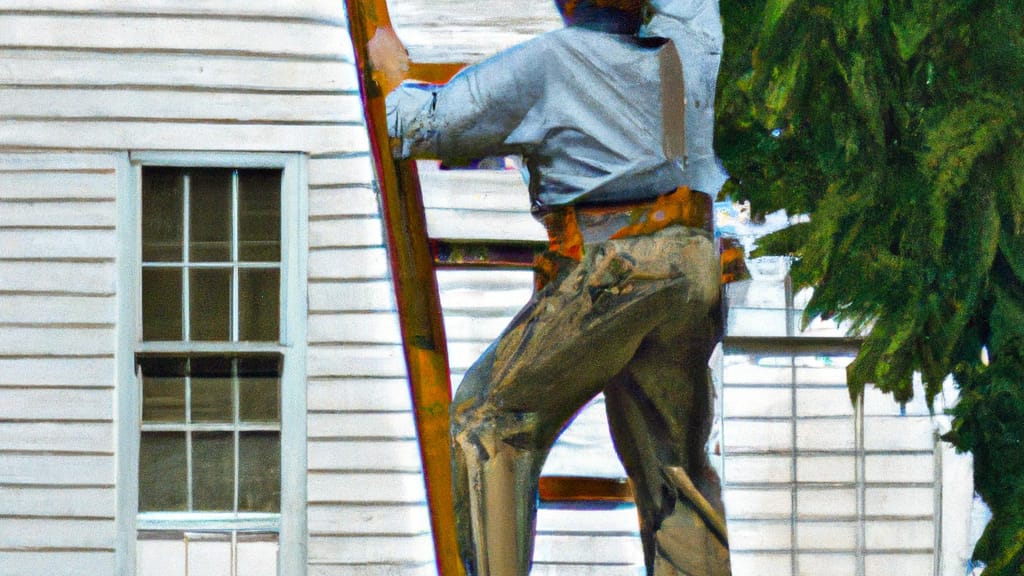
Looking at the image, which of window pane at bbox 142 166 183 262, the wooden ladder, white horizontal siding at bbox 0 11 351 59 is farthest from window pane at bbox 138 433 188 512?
the wooden ladder

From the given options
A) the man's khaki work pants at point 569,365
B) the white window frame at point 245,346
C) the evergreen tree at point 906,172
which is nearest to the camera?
the man's khaki work pants at point 569,365

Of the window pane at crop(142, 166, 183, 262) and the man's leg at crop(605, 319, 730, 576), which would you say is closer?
the man's leg at crop(605, 319, 730, 576)

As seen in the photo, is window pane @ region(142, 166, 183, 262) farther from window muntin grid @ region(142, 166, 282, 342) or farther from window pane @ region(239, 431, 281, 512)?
window pane @ region(239, 431, 281, 512)

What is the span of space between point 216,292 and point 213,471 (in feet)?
2.16

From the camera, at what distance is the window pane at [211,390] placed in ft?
19.7

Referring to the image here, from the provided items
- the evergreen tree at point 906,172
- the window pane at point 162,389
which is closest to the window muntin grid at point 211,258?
the window pane at point 162,389

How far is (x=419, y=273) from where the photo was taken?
8.21 ft

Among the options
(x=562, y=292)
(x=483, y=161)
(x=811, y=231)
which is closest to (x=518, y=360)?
(x=562, y=292)

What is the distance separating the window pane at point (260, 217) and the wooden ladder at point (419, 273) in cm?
348

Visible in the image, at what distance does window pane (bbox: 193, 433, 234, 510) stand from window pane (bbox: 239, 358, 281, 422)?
5.0 inches

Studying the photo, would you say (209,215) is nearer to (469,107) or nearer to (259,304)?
(259,304)

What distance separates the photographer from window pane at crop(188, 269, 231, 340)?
19.7 ft

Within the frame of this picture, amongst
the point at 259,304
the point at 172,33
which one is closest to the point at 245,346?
the point at 259,304

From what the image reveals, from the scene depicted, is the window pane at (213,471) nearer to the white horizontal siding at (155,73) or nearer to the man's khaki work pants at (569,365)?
the white horizontal siding at (155,73)
